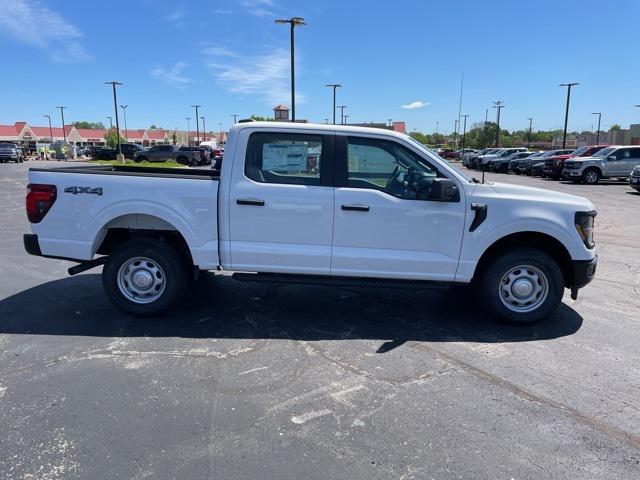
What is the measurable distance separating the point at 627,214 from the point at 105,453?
1490 cm

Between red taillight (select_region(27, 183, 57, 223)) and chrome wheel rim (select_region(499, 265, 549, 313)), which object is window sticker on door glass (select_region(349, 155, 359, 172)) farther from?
red taillight (select_region(27, 183, 57, 223))

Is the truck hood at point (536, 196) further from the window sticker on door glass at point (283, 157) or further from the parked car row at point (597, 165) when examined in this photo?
the parked car row at point (597, 165)

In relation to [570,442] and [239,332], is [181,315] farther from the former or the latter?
[570,442]

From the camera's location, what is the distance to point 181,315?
530cm

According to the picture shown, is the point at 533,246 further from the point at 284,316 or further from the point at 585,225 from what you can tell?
the point at 284,316

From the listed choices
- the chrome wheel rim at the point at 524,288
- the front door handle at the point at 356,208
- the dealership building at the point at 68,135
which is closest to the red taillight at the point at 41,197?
the front door handle at the point at 356,208

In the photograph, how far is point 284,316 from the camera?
5.31 m

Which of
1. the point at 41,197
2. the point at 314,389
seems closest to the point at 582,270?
the point at 314,389

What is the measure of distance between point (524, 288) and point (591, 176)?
924 inches

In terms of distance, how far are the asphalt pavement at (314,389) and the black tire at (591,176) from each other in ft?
71.2

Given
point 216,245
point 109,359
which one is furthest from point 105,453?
point 216,245

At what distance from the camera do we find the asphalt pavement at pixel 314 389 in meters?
2.90

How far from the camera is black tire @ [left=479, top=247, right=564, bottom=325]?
496cm

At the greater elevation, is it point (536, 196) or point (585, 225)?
point (536, 196)
